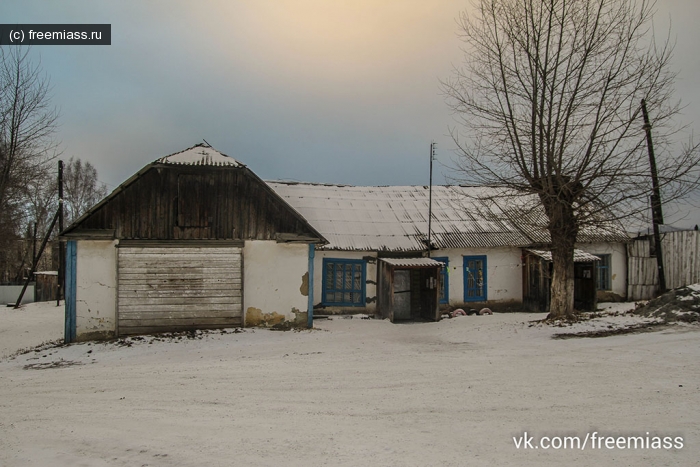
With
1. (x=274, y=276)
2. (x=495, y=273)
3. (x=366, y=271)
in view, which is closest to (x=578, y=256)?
(x=495, y=273)

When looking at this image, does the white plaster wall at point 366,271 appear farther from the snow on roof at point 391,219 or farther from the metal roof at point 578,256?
the metal roof at point 578,256

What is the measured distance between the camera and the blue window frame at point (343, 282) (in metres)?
17.8

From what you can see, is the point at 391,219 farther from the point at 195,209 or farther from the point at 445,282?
the point at 195,209

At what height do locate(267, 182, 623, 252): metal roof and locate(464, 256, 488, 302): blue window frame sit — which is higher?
locate(267, 182, 623, 252): metal roof

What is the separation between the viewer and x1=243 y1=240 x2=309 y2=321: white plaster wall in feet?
45.2

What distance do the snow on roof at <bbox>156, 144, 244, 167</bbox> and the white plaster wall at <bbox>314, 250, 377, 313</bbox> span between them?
5.22 meters

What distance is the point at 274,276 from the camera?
13.9 m

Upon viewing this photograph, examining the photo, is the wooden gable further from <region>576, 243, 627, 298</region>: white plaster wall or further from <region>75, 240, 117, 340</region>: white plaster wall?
<region>576, 243, 627, 298</region>: white plaster wall

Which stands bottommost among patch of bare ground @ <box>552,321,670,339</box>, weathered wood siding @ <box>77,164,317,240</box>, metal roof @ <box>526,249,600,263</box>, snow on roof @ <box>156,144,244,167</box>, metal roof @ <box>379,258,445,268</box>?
patch of bare ground @ <box>552,321,670,339</box>

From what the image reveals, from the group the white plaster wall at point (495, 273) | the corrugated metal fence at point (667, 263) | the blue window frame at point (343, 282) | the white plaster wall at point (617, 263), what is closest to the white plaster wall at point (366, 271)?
the blue window frame at point (343, 282)

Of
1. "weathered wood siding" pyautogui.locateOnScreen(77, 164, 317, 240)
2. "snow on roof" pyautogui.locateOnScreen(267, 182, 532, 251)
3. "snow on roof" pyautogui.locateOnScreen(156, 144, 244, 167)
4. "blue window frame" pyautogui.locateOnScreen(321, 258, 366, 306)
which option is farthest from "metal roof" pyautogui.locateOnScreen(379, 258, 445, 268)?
"snow on roof" pyautogui.locateOnScreen(156, 144, 244, 167)

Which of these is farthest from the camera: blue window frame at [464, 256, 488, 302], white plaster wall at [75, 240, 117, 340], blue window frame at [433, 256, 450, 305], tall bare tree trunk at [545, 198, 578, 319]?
blue window frame at [464, 256, 488, 302]

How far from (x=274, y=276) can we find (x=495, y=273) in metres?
9.45

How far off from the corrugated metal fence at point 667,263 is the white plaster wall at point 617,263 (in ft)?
0.58
